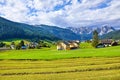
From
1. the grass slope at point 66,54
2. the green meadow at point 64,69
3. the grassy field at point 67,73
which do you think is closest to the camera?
the grassy field at point 67,73

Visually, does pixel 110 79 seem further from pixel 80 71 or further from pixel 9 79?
pixel 9 79

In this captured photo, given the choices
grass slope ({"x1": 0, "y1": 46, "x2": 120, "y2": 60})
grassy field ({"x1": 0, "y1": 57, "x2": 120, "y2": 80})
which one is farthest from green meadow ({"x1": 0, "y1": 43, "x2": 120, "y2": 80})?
grass slope ({"x1": 0, "y1": 46, "x2": 120, "y2": 60})

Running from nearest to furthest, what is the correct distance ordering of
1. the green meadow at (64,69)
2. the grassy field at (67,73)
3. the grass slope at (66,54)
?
the grassy field at (67,73), the green meadow at (64,69), the grass slope at (66,54)

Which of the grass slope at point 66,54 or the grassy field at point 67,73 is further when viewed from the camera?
the grass slope at point 66,54

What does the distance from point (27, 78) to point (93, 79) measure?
8931 mm

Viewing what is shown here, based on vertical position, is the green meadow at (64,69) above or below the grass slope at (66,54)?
below

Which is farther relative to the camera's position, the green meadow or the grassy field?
the green meadow

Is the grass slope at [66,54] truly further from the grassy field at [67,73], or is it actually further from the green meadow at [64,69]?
the grassy field at [67,73]

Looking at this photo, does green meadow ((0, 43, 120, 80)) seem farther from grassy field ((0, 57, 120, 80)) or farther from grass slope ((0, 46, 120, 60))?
grass slope ((0, 46, 120, 60))

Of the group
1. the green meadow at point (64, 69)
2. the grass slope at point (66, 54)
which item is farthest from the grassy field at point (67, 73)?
the grass slope at point (66, 54)

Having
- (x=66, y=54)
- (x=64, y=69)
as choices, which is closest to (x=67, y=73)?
(x=64, y=69)

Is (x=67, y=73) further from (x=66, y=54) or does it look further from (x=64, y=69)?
(x=66, y=54)

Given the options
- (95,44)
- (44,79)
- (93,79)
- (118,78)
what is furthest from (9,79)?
(95,44)

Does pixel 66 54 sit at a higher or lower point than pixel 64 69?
higher
